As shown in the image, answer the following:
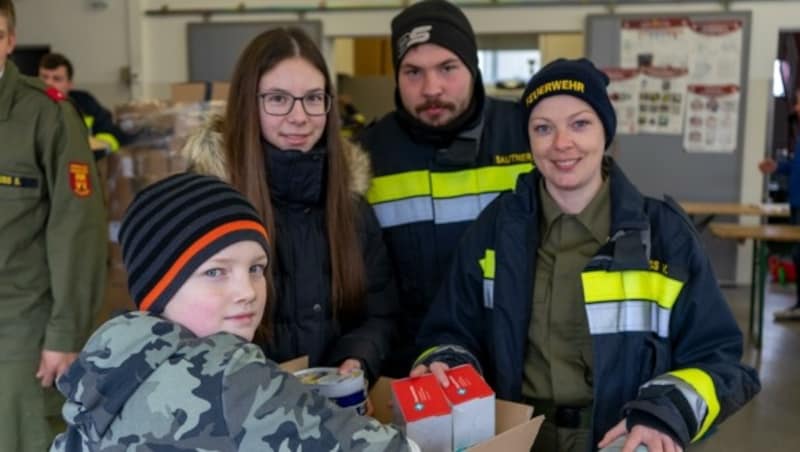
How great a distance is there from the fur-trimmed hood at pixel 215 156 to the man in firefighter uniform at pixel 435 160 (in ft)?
0.58

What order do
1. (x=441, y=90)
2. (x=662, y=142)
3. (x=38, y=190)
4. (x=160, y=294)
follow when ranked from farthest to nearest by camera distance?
(x=662, y=142) < (x=38, y=190) < (x=441, y=90) < (x=160, y=294)

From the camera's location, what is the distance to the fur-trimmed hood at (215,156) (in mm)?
1524

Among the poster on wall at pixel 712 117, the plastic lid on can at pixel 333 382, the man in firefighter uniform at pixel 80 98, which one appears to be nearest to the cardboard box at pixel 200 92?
the man in firefighter uniform at pixel 80 98

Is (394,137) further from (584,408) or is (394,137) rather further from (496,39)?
(496,39)

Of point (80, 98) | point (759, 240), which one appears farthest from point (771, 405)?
point (80, 98)

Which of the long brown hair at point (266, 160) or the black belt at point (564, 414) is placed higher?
the long brown hair at point (266, 160)

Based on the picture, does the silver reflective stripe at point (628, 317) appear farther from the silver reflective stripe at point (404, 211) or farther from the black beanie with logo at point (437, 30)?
the black beanie with logo at point (437, 30)

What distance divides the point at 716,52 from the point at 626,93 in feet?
2.57

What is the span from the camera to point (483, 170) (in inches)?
72.8

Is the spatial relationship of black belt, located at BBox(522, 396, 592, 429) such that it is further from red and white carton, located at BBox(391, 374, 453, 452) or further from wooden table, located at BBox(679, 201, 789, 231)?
wooden table, located at BBox(679, 201, 789, 231)

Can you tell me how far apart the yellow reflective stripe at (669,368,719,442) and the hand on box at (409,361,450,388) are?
39cm

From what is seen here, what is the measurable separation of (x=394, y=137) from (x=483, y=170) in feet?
0.82

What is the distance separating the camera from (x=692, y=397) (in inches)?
47.6

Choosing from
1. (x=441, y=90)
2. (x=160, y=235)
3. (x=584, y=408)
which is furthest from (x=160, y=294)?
(x=441, y=90)
